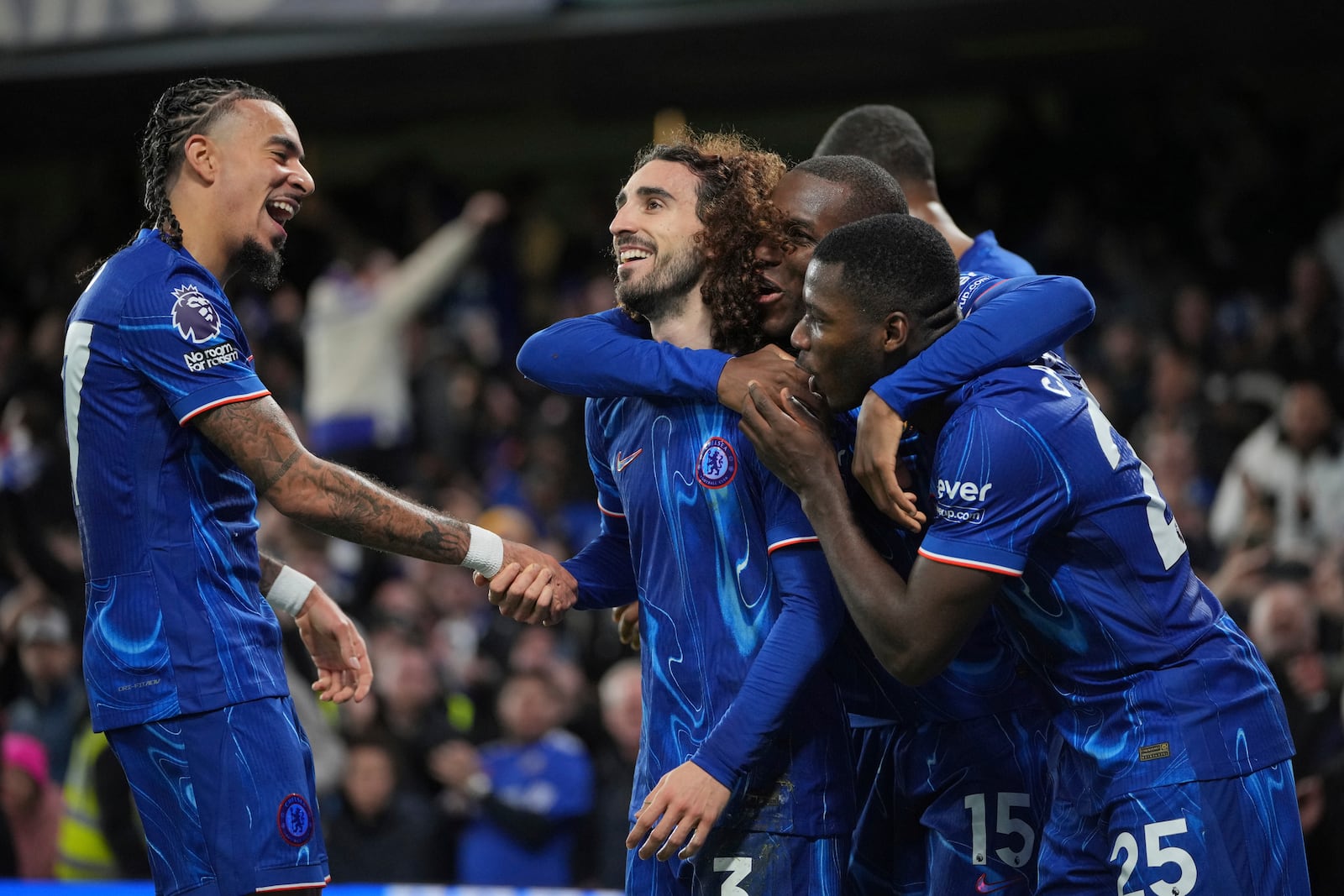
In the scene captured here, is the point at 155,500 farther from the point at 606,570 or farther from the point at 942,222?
the point at 942,222

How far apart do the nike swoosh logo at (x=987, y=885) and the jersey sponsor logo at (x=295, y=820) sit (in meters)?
1.54

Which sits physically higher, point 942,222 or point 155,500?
point 942,222

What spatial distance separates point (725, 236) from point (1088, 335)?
7.93m

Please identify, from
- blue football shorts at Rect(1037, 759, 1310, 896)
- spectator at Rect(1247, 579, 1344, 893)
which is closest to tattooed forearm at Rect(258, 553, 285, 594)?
blue football shorts at Rect(1037, 759, 1310, 896)

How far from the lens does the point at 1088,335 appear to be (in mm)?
11031

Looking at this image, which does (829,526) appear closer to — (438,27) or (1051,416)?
(1051,416)

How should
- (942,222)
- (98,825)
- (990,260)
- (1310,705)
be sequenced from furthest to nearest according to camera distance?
1. (98,825)
2. (1310,705)
3. (942,222)
4. (990,260)

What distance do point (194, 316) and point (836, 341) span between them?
137cm

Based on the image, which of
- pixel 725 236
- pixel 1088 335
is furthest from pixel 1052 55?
pixel 725 236

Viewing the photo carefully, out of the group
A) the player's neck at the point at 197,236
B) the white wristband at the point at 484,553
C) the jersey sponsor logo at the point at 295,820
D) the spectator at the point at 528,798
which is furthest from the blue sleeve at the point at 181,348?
the spectator at the point at 528,798

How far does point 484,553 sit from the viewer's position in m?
3.63

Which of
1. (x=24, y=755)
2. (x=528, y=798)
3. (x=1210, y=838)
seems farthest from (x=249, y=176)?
(x=24, y=755)

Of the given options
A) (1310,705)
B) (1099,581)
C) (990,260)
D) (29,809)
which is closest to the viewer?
(1099,581)

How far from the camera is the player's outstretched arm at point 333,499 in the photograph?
3.27 meters
